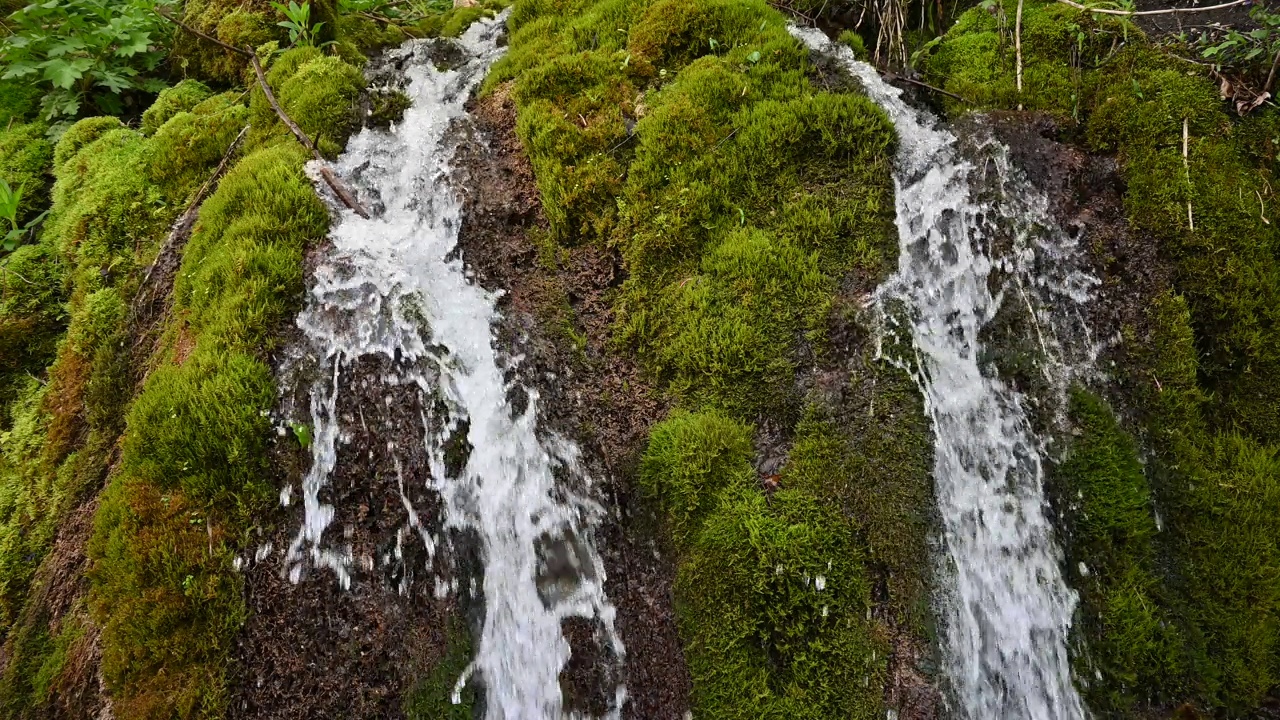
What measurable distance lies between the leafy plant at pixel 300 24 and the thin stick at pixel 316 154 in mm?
536

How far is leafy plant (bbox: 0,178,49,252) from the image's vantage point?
502cm

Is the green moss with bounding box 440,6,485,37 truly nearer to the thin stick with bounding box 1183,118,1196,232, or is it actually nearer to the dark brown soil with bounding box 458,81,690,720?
the dark brown soil with bounding box 458,81,690,720


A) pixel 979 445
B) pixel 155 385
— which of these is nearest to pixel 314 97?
pixel 155 385

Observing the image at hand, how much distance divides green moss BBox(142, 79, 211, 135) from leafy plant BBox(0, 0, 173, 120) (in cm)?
50

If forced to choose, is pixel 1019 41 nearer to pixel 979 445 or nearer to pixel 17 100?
pixel 979 445

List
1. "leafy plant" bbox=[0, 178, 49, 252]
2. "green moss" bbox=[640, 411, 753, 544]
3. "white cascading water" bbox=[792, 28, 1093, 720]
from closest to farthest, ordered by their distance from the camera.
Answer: "white cascading water" bbox=[792, 28, 1093, 720] → "green moss" bbox=[640, 411, 753, 544] → "leafy plant" bbox=[0, 178, 49, 252]

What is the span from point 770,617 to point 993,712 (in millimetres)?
1265

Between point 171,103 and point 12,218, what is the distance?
164 centimetres

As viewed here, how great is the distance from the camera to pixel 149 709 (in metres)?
2.77

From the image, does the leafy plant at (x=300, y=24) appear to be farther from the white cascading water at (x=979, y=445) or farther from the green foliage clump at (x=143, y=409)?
the white cascading water at (x=979, y=445)

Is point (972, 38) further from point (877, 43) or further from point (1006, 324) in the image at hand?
point (1006, 324)

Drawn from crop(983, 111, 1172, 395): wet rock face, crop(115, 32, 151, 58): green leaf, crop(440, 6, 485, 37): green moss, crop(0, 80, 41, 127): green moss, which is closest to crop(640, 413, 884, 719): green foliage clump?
crop(983, 111, 1172, 395): wet rock face

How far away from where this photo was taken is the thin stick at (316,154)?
4.55m

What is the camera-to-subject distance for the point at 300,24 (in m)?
5.81
